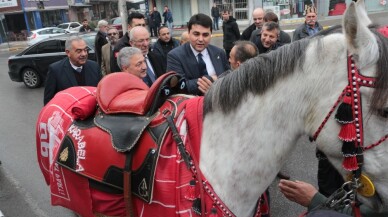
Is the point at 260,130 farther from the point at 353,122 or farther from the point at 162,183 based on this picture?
the point at 162,183

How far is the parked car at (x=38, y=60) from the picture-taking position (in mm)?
10039

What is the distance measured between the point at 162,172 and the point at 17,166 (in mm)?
4095

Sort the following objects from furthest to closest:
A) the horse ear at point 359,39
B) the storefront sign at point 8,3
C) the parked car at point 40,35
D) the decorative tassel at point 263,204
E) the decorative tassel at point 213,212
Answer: the storefront sign at point 8,3 → the parked car at point 40,35 → the decorative tassel at point 263,204 → the decorative tassel at point 213,212 → the horse ear at point 359,39

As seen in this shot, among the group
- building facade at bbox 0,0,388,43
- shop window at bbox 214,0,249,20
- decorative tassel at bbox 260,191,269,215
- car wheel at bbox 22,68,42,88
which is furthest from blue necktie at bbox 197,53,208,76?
shop window at bbox 214,0,249,20

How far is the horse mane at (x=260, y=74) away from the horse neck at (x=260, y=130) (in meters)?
0.03

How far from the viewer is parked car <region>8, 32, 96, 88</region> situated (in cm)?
1004

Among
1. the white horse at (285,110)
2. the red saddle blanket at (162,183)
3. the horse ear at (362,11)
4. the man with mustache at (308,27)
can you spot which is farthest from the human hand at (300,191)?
the man with mustache at (308,27)

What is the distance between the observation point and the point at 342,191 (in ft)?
4.62

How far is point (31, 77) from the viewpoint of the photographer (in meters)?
10.3

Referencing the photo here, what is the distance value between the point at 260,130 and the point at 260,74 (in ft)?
0.75

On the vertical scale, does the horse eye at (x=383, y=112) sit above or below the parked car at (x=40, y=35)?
above

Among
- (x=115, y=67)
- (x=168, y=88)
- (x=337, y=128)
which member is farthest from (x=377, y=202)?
(x=115, y=67)

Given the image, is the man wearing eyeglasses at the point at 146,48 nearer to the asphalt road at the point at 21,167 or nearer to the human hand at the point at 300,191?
the asphalt road at the point at 21,167

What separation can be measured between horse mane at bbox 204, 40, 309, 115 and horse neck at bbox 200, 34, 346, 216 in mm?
26
